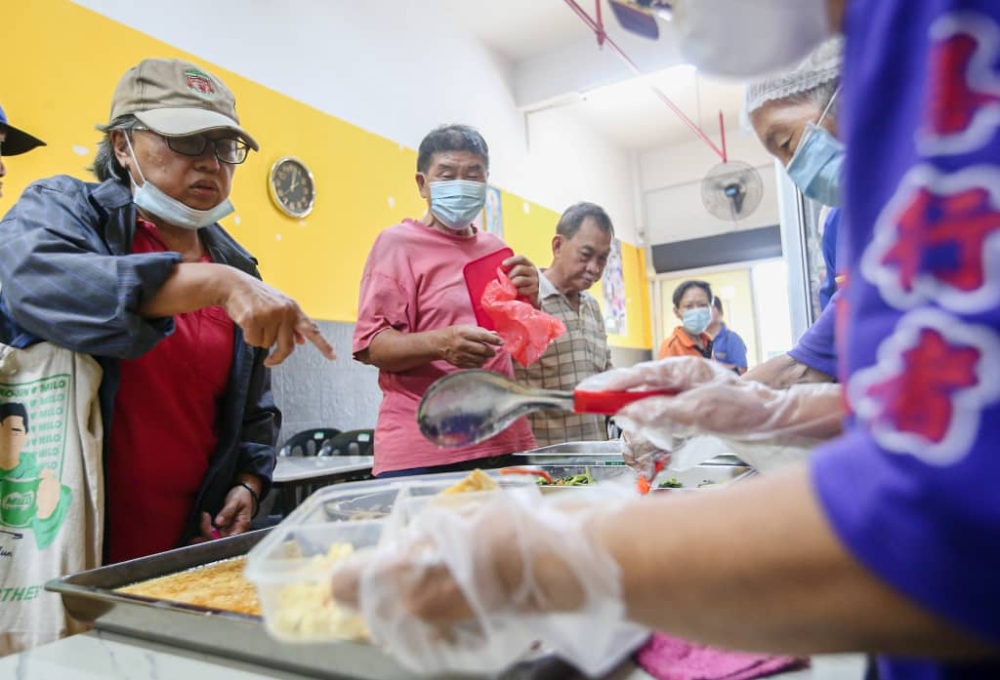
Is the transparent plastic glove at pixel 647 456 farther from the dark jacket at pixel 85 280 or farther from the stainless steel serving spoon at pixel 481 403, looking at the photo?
the dark jacket at pixel 85 280

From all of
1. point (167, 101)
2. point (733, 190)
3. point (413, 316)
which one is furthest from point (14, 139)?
point (733, 190)

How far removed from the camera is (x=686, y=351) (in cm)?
523

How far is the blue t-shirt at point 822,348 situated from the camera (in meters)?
1.48

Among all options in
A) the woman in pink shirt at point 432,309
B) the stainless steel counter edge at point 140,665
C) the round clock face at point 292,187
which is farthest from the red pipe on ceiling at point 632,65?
the stainless steel counter edge at point 140,665

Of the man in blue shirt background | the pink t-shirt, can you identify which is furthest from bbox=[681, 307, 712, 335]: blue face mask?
the pink t-shirt

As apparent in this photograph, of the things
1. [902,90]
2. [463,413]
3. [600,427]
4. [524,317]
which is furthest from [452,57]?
[902,90]

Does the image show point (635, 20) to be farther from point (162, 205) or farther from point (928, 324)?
point (928, 324)

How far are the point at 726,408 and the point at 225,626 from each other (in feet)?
2.34

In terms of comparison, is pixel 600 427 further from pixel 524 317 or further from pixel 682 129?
pixel 682 129

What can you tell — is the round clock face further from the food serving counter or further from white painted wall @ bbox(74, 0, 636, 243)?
the food serving counter

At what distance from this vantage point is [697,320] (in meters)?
5.36

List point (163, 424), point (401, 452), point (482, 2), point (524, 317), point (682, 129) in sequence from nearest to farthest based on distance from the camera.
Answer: point (163, 424), point (401, 452), point (524, 317), point (482, 2), point (682, 129)

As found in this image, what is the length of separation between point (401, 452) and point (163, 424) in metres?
0.63

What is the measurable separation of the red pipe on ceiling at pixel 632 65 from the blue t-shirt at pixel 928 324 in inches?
203
